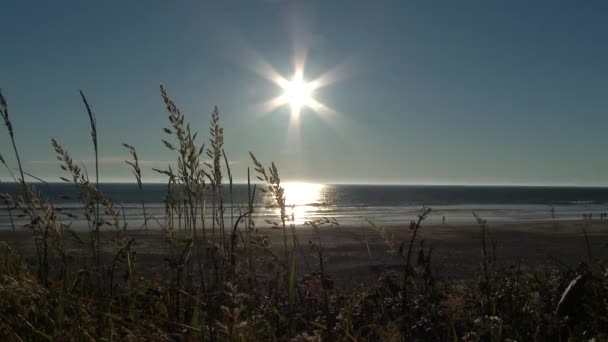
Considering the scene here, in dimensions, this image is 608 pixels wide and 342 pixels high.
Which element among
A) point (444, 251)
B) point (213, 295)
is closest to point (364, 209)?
point (444, 251)

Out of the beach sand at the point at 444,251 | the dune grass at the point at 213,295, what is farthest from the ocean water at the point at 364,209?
the beach sand at the point at 444,251

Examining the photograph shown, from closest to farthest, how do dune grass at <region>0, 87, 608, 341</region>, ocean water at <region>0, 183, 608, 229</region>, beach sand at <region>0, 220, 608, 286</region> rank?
1. dune grass at <region>0, 87, 608, 341</region>
2. ocean water at <region>0, 183, 608, 229</region>
3. beach sand at <region>0, 220, 608, 286</region>

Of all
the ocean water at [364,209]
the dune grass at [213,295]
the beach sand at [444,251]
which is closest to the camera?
the dune grass at [213,295]

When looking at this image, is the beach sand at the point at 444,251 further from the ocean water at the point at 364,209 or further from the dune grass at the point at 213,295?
the dune grass at the point at 213,295

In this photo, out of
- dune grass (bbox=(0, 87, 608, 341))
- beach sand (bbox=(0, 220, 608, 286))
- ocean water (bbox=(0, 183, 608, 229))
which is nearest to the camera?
dune grass (bbox=(0, 87, 608, 341))

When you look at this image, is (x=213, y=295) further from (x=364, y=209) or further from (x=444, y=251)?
(x=364, y=209)

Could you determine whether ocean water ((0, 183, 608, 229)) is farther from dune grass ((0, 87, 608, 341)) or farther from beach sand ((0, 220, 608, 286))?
beach sand ((0, 220, 608, 286))

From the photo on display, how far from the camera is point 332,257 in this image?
1867 centimetres

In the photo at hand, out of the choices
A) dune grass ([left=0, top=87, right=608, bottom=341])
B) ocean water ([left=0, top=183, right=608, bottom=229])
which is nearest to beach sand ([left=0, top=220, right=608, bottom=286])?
ocean water ([left=0, top=183, right=608, bottom=229])

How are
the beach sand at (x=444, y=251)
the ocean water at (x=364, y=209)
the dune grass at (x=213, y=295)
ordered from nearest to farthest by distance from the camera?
the dune grass at (x=213, y=295) < the ocean water at (x=364, y=209) < the beach sand at (x=444, y=251)

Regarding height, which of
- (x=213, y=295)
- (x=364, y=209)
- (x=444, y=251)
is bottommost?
(x=444, y=251)

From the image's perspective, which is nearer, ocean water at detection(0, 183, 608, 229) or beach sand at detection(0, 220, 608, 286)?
ocean water at detection(0, 183, 608, 229)

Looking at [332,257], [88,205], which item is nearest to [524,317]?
[88,205]

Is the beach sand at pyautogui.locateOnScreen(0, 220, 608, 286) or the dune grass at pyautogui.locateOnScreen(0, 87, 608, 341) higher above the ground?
the dune grass at pyautogui.locateOnScreen(0, 87, 608, 341)
